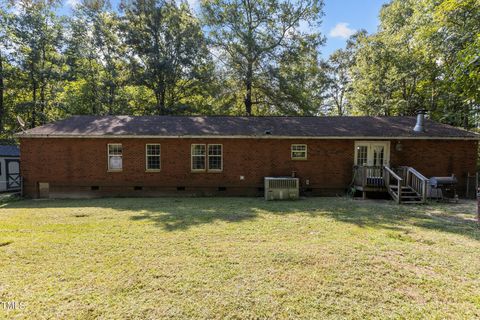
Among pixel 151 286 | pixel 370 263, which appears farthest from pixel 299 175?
pixel 151 286

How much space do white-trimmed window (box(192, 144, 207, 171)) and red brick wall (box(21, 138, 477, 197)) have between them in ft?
0.93

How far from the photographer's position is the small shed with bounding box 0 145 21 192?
13930 mm

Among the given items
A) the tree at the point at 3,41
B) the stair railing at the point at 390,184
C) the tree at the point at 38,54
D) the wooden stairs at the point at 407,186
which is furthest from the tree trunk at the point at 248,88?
the tree at the point at 3,41

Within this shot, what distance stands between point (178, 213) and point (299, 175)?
634cm

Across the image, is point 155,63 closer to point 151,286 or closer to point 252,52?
point 252,52

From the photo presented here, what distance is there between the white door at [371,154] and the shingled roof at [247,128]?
0.58 meters

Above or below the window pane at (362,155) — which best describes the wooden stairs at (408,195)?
below

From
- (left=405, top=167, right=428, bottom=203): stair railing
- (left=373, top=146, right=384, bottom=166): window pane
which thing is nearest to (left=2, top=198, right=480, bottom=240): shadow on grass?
(left=405, top=167, right=428, bottom=203): stair railing

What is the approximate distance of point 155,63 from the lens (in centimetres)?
2036

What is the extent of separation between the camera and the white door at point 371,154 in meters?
11.8

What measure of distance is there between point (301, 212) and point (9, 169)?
664 inches

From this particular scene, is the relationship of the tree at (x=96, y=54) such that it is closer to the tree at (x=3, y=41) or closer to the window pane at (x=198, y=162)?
the tree at (x=3, y=41)

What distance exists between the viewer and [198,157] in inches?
476

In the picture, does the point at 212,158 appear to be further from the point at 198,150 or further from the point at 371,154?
the point at 371,154
